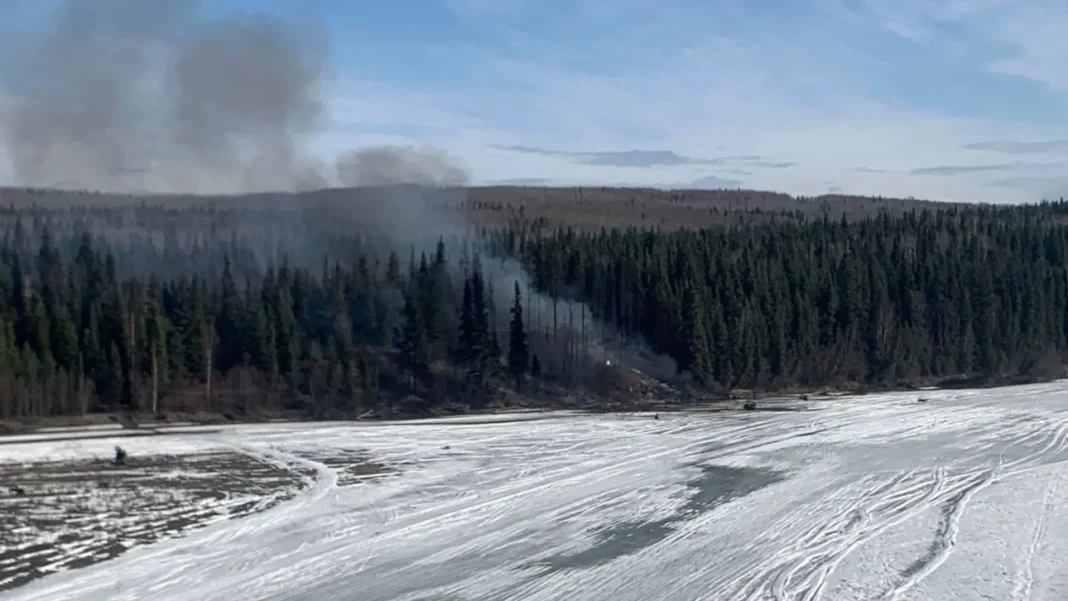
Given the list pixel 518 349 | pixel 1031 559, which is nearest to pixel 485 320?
pixel 518 349

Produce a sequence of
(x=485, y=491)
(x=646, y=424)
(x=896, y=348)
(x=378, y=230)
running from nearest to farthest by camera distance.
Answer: (x=485, y=491)
(x=646, y=424)
(x=896, y=348)
(x=378, y=230)

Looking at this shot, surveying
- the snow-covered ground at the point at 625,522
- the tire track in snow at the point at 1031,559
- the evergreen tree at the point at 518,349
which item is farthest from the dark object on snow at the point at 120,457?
the evergreen tree at the point at 518,349

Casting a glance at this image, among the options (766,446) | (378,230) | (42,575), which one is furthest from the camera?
(378,230)

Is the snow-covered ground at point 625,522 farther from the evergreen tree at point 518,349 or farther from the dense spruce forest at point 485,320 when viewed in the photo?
the evergreen tree at point 518,349

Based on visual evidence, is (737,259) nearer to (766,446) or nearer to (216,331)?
(216,331)

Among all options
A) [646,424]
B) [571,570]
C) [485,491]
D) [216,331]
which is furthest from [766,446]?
[216,331]

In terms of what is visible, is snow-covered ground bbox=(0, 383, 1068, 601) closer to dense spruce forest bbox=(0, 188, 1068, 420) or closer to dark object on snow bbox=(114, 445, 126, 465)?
dark object on snow bbox=(114, 445, 126, 465)

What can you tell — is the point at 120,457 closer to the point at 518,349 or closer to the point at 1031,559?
the point at 1031,559
